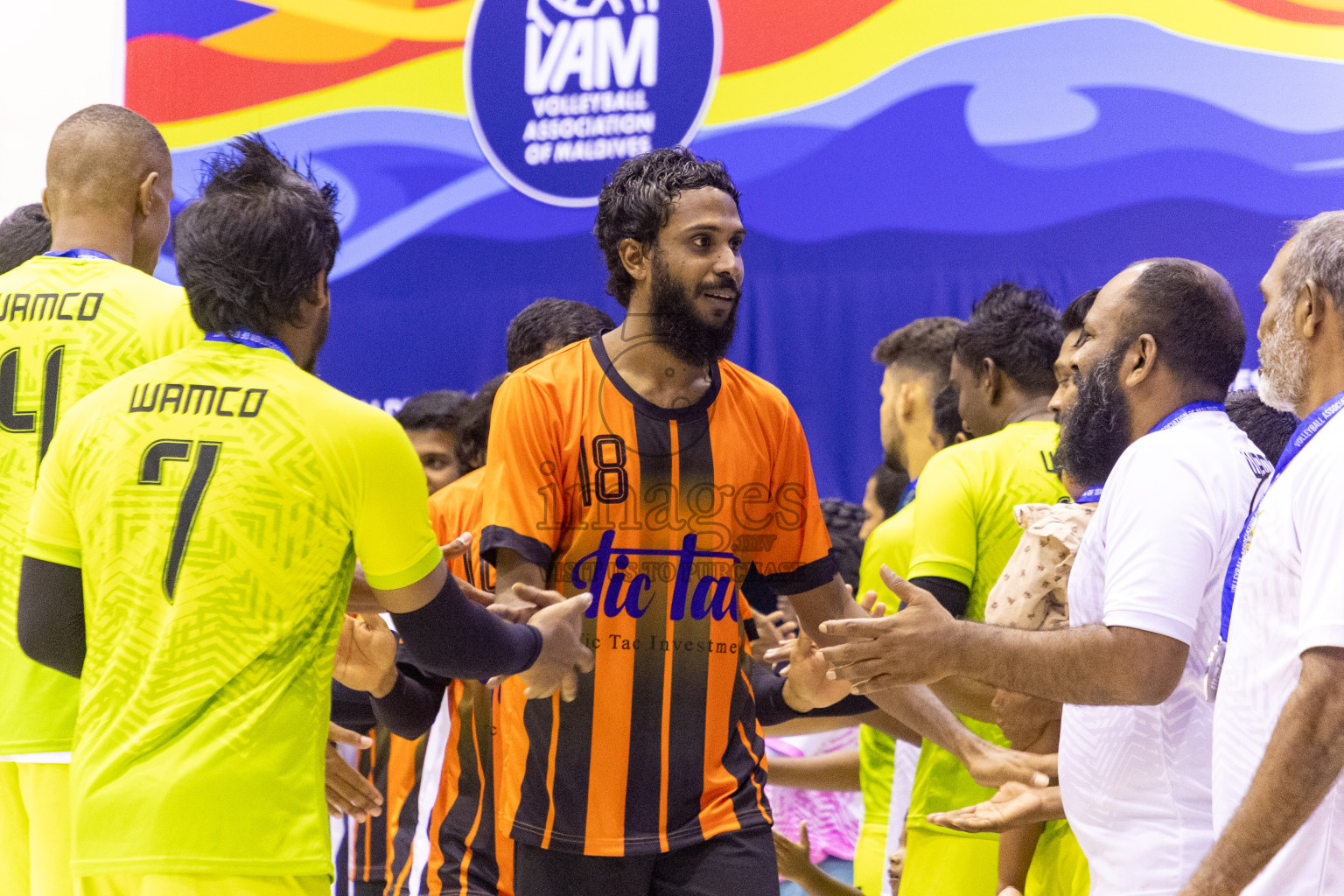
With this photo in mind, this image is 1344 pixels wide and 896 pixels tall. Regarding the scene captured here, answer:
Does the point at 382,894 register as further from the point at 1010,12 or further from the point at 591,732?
the point at 1010,12

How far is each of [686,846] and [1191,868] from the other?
0.99 m

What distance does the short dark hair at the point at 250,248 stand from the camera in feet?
7.11

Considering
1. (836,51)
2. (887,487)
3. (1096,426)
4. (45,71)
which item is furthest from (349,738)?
(45,71)

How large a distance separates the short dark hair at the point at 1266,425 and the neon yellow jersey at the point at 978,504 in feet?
1.63

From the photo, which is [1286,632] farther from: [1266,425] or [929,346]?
[929,346]

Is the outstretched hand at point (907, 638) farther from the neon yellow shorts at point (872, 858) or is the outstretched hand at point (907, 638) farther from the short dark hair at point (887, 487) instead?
the short dark hair at point (887, 487)

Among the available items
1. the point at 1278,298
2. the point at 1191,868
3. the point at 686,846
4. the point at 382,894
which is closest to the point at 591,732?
the point at 686,846

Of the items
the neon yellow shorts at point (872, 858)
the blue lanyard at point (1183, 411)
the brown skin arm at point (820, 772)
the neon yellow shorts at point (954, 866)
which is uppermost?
the blue lanyard at point (1183, 411)

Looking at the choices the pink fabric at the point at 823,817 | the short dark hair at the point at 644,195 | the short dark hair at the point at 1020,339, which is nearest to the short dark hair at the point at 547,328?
the short dark hair at the point at 644,195

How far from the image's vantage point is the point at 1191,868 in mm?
2430

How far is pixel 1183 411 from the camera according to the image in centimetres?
271

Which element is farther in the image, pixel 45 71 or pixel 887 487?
pixel 45 71

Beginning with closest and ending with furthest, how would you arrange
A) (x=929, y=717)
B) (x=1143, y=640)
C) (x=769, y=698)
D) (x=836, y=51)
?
(x=1143, y=640) → (x=929, y=717) → (x=769, y=698) → (x=836, y=51)

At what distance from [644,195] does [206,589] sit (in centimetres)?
147
